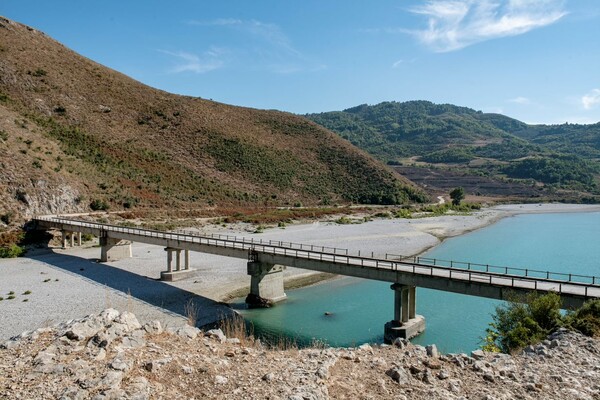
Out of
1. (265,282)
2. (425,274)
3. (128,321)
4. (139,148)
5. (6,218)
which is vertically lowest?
(265,282)

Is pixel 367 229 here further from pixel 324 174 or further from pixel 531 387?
pixel 531 387

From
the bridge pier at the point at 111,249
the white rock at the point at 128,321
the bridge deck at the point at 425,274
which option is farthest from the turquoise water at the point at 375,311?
the bridge pier at the point at 111,249

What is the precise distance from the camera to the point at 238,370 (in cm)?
1019

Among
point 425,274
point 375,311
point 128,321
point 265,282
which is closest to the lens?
point 128,321

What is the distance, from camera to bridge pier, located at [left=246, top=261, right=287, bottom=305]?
31.5 metres

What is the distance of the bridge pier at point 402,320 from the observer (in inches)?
943

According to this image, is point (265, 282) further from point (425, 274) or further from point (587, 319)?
point (587, 319)

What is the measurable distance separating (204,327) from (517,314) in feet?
54.0

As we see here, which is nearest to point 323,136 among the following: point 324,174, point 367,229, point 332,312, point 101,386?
point 324,174

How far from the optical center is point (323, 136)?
142125 mm

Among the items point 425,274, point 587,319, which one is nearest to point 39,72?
point 425,274

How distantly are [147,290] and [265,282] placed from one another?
9416 mm

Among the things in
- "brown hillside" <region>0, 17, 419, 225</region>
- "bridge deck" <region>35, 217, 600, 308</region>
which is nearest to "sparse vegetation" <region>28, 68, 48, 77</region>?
"brown hillside" <region>0, 17, 419, 225</region>

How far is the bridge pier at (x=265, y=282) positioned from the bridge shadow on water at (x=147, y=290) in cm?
245
